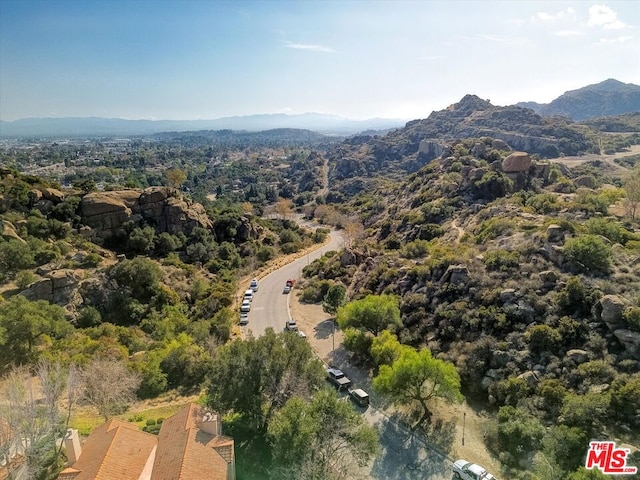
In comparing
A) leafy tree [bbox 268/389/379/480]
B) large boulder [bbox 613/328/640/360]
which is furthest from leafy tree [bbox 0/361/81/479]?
large boulder [bbox 613/328/640/360]

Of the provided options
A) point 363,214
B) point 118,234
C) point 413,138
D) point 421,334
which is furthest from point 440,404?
point 413,138

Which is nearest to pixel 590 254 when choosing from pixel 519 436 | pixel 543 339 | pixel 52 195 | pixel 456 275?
pixel 543 339

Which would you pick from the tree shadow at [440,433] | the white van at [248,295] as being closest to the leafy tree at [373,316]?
the tree shadow at [440,433]

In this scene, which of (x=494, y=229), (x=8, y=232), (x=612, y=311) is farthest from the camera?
(x=8, y=232)

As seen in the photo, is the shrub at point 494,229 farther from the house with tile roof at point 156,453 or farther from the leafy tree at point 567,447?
the house with tile roof at point 156,453

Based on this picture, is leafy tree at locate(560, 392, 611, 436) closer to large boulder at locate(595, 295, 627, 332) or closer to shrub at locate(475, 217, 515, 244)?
large boulder at locate(595, 295, 627, 332)

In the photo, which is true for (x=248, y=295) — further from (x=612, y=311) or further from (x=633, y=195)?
(x=633, y=195)
